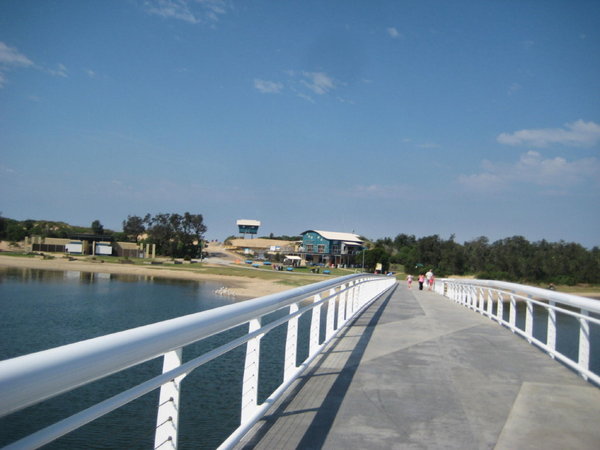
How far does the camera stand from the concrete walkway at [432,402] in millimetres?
4590

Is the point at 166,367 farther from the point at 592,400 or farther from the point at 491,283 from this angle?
the point at 491,283

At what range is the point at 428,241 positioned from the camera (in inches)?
3848

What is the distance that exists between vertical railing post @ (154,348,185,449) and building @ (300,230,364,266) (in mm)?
107381

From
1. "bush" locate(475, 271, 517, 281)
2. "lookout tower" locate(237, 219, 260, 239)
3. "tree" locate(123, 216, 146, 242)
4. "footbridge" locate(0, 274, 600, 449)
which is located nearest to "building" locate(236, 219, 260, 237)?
"lookout tower" locate(237, 219, 260, 239)

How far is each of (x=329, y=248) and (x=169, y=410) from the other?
111 m

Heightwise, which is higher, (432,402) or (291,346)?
(291,346)

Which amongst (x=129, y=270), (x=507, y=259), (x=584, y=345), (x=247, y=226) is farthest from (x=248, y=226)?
(x=584, y=345)

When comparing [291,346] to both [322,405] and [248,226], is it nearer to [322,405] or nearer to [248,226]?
[322,405]

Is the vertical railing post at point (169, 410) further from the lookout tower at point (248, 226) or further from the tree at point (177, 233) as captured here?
the lookout tower at point (248, 226)

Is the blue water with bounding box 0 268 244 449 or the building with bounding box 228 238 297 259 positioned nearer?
the blue water with bounding box 0 268 244 449

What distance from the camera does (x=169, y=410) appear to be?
3.01 metres

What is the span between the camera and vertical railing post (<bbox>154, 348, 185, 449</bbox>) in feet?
9.68

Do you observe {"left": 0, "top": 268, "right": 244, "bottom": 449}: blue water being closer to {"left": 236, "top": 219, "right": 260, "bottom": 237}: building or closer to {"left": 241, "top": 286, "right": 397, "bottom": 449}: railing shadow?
{"left": 241, "top": 286, "right": 397, "bottom": 449}: railing shadow

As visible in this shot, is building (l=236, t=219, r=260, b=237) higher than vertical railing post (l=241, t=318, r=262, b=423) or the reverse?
higher
